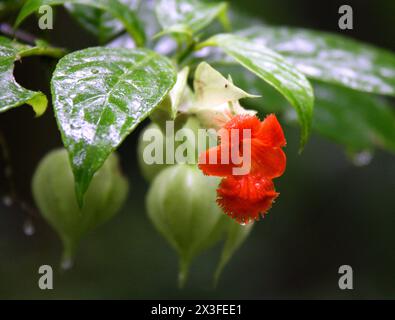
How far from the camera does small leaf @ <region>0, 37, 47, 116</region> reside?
0.55 meters

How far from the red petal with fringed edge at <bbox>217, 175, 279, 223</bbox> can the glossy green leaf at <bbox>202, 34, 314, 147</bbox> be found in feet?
0.21

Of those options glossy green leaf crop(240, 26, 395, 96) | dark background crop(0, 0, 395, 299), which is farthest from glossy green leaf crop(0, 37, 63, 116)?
dark background crop(0, 0, 395, 299)

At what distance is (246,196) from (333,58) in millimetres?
381

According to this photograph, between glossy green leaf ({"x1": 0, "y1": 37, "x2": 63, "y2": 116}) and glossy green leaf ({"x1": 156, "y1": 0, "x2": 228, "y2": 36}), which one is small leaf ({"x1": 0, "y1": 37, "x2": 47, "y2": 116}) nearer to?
glossy green leaf ({"x1": 0, "y1": 37, "x2": 63, "y2": 116})

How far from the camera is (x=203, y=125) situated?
67 centimetres

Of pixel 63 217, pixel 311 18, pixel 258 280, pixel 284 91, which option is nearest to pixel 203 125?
pixel 284 91

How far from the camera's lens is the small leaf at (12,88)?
0.55 meters

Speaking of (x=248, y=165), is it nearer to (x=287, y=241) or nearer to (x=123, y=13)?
(x=123, y=13)

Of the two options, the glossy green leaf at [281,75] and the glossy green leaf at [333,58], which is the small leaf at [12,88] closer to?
the glossy green leaf at [281,75]

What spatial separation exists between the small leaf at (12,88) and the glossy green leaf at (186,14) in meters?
0.20

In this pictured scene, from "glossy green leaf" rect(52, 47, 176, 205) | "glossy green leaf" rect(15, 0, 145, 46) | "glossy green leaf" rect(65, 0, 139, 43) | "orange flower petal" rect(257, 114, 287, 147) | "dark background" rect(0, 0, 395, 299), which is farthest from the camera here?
"dark background" rect(0, 0, 395, 299)

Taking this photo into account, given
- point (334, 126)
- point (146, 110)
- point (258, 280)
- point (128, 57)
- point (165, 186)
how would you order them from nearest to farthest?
point (146, 110)
point (128, 57)
point (165, 186)
point (334, 126)
point (258, 280)

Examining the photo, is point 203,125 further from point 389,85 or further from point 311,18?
point 311,18

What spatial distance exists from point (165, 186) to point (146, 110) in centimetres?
27
